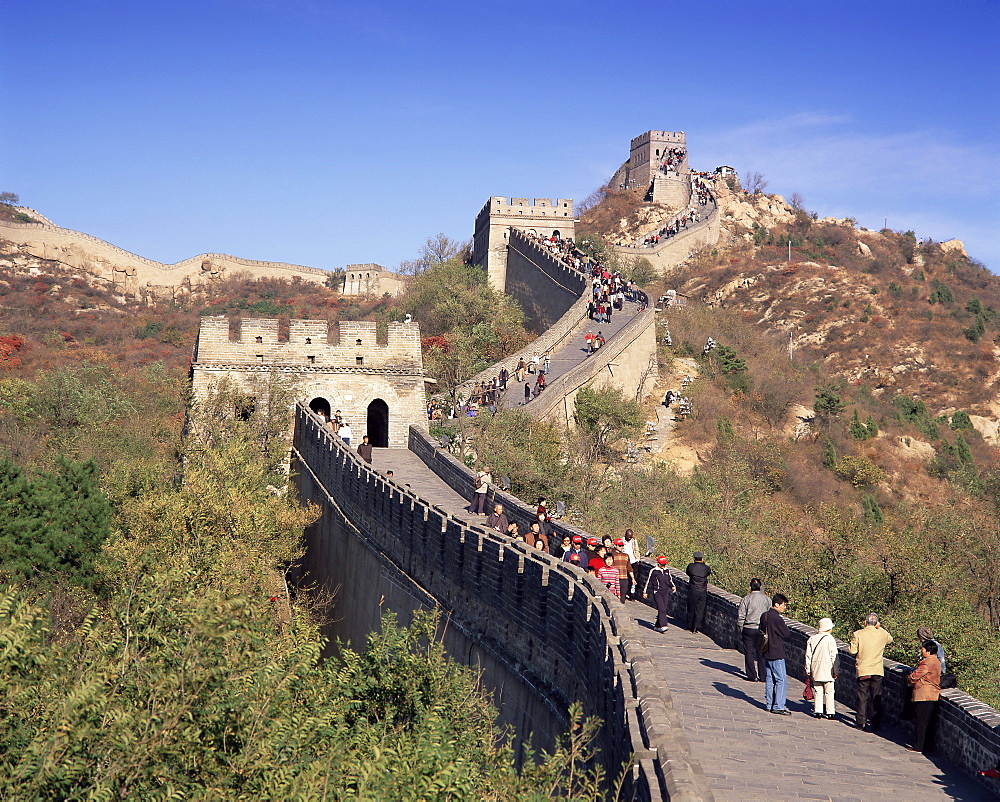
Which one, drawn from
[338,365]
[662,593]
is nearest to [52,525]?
[338,365]

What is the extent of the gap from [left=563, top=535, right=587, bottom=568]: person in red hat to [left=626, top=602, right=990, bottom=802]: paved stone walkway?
2741 millimetres

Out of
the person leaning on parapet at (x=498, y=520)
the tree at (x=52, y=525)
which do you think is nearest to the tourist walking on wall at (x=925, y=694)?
the person leaning on parapet at (x=498, y=520)

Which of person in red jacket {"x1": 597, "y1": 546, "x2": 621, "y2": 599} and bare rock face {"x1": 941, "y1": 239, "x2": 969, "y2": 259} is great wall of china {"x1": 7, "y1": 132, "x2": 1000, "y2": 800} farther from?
bare rock face {"x1": 941, "y1": 239, "x2": 969, "y2": 259}

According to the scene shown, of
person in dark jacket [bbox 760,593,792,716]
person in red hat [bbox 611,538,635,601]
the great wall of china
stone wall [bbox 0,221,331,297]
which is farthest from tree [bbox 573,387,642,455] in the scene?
stone wall [bbox 0,221,331,297]

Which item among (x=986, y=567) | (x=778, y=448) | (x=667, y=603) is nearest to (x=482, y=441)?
(x=986, y=567)

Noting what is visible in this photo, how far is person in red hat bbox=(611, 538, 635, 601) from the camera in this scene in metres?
13.3

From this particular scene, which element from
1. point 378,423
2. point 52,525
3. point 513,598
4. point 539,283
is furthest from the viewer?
point 539,283

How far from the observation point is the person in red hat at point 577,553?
13.1m

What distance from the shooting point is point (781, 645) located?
30.7 ft

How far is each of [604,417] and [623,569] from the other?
65.8 ft

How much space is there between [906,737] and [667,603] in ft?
11.7

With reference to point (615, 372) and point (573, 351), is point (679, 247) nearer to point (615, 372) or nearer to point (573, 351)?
point (573, 351)

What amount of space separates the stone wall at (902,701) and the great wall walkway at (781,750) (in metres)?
0.15

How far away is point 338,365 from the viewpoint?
2667 cm
